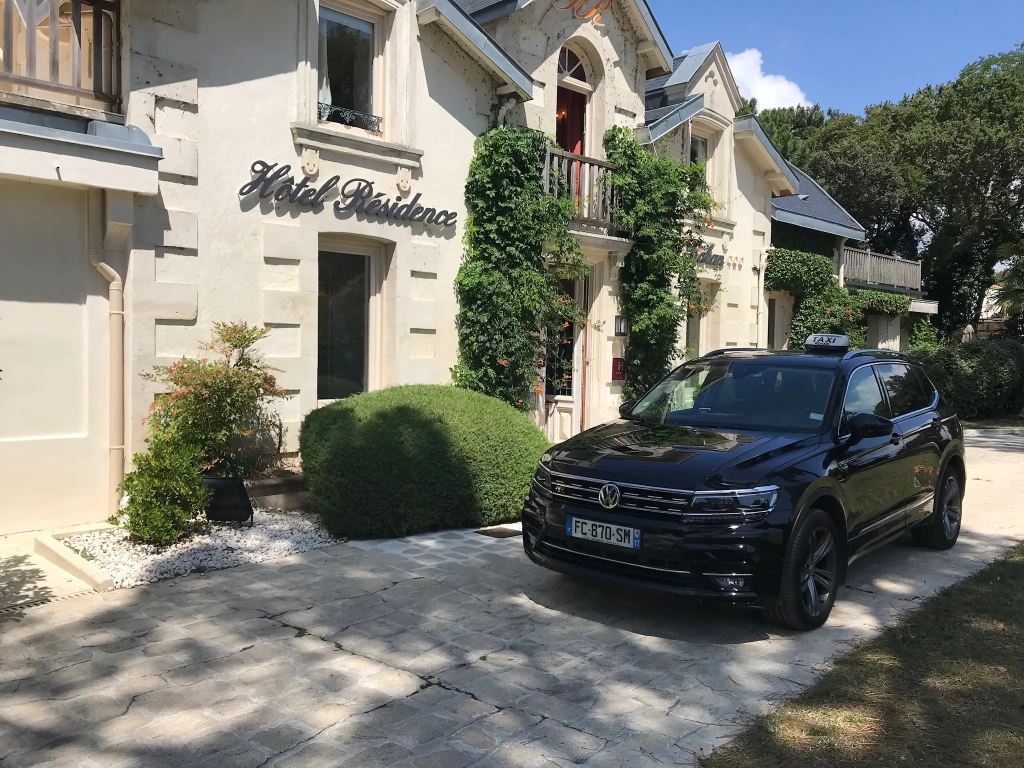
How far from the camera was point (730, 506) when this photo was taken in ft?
15.9

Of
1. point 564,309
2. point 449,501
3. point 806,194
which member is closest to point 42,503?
point 449,501

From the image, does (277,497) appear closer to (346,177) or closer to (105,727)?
(346,177)

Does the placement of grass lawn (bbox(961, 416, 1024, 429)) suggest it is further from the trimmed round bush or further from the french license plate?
the french license plate

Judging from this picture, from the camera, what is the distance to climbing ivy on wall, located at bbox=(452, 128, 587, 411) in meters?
10.5

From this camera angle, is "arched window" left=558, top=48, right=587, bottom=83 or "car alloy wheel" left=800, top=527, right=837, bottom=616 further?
"arched window" left=558, top=48, right=587, bottom=83

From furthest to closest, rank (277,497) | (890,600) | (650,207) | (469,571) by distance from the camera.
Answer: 1. (650,207)
2. (277,497)
3. (469,571)
4. (890,600)

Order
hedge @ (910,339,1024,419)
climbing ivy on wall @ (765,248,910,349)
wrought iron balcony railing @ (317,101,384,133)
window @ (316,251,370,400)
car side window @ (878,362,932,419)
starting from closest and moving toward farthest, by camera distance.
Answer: car side window @ (878,362,932,419)
wrought iron balcony railing @ (317,101,384,133)
window @ (316,251,370,400)
climbing ivy on wall @ (765,248,910,349)
hedge @ (910,339,1024,419)

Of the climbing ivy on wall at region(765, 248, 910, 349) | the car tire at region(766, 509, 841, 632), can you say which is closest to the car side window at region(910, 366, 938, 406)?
the car tire at region(766, 509, 841, 632)

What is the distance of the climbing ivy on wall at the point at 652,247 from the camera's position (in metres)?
12.8

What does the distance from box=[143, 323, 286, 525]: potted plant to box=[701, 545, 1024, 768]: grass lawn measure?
515 cm

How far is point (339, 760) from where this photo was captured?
357 cm

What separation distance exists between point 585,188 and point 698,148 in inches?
181

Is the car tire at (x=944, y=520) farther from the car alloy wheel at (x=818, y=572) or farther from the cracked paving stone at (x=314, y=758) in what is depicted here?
the cracked paving stone at (x=314, y=758)

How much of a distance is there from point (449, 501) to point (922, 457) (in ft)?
13.7
